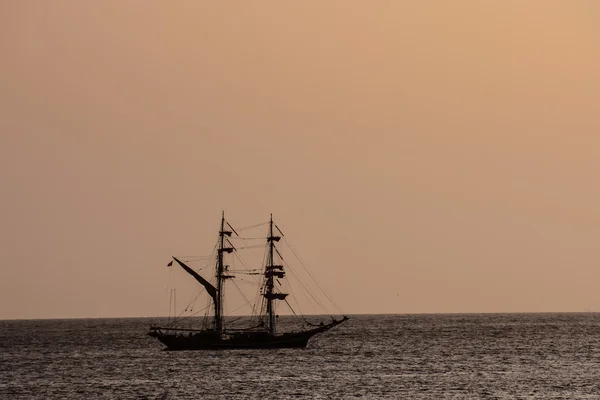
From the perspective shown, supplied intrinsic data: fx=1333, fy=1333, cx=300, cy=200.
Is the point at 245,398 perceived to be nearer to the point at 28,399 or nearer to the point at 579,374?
the point at 28,399

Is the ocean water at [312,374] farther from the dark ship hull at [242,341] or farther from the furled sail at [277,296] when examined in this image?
the furled sail at [277,296]

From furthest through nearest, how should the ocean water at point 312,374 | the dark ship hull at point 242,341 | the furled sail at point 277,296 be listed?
1. the dark ship hull at point 242,341
2. the furled sail at point 277,296
3. the ocean water at point 312,374

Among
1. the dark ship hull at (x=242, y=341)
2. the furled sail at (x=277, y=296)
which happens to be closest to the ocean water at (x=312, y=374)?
the dark ship hull at (x=242, y=341)

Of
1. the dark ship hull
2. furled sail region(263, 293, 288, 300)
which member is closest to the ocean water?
the dark ship hull

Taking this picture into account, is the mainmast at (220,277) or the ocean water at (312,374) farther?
the mainmast at (220,277)

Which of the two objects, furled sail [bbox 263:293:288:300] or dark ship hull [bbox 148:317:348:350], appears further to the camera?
dark ship hull [bbox 148:317:348:350]

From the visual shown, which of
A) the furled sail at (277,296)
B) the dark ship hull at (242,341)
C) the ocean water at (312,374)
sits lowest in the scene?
the ocean water at (312,374)

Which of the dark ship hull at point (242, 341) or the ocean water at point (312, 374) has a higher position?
the dark ship hull at point (242, 341)

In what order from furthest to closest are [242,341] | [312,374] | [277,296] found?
1. [242,341]
2. [277,296]
3. [312,374]

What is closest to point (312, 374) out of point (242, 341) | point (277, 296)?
point (277, 296)

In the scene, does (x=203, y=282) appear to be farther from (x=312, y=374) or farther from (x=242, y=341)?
(x=312, y=374)

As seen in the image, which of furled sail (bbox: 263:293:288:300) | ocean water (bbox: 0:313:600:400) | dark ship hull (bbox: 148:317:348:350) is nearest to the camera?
ocean water (bbox: 0:313:600:400)

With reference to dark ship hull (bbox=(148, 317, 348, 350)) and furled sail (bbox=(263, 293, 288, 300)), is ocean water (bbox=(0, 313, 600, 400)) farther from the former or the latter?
furled sail (bbox=(263, 293, 288, 300))

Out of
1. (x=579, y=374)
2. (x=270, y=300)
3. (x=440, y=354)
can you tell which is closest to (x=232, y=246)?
(x=270, y=300)
